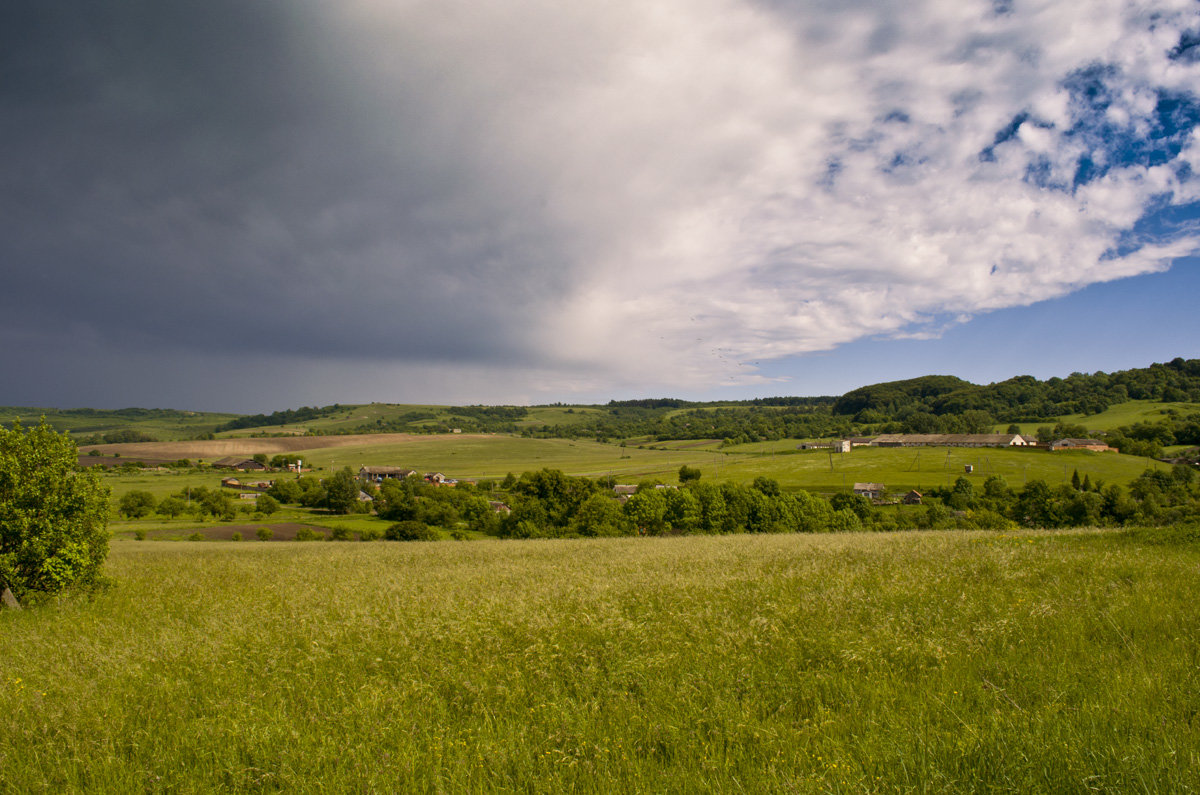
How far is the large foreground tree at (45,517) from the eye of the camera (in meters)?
11.3

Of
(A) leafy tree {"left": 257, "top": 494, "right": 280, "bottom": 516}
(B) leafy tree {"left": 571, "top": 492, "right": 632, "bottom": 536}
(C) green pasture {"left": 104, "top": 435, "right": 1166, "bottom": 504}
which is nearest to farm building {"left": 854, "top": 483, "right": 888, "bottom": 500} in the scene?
(C) green pasture {"left": 104, "top": 435, "right": 1166, "bottom": 504}

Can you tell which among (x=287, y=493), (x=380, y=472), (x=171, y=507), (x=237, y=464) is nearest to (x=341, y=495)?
(x=287, y=493)

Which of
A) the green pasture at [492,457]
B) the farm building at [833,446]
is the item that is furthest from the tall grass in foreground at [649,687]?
the farm building at [833,446]

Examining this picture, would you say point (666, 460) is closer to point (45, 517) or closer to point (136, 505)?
point (136, 505)

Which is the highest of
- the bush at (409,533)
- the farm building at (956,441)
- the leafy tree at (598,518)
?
the farm building at (956,441)

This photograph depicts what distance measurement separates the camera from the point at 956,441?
435 feet

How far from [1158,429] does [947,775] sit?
157744mm

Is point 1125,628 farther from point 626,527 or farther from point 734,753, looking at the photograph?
point 626,527

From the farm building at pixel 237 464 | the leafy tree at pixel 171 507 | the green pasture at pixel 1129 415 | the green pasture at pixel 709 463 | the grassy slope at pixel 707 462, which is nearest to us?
the leafy tree at pixel 171 507

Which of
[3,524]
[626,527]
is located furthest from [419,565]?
[626,527]

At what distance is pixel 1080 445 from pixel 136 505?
169 metres

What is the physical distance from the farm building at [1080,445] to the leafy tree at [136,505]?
15750 centimetres

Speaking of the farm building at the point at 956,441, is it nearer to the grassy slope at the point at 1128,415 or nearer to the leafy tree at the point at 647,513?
the grassy slope at the point at 1128,415

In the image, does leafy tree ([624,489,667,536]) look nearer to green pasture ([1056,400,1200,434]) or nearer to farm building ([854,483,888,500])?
farm building ([854,483,888,500])
